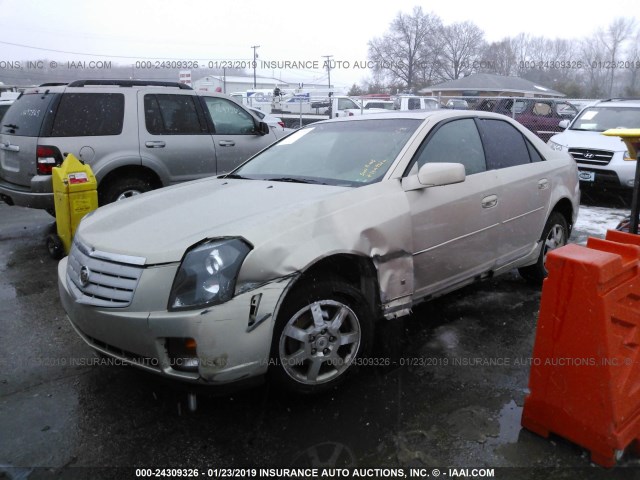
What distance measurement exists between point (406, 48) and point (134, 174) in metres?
60.6

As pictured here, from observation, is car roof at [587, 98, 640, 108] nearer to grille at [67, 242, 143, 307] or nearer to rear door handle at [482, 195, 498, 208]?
rear door handle at [482, 195, 498, 208]

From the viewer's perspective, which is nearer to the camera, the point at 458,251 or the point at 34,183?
the point at 458,251

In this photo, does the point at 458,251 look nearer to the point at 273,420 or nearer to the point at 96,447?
the point at 273,420

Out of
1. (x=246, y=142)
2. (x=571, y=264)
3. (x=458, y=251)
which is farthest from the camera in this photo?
(x=246, y=142)

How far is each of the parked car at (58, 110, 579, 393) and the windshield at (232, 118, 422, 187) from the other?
0.01 meters

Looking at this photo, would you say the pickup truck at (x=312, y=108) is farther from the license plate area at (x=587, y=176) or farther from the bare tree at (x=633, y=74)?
the bare tree at (x=633, y=74)

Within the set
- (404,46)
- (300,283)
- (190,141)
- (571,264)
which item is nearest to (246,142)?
(190,141)

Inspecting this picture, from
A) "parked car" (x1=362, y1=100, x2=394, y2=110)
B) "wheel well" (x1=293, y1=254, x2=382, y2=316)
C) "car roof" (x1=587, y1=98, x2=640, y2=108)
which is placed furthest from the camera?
"parked car" (x1=362, y1=100, x2=394, y2=110)

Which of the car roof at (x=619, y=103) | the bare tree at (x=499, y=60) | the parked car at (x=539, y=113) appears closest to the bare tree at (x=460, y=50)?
the bare tree at (x=499, y=60)

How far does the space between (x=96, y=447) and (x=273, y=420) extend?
87 centimetres

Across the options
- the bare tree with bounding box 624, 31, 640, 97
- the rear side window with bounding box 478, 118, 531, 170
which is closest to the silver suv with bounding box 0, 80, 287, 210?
the rear side window with bounding box 478, 118, 531, 170

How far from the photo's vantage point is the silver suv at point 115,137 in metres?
5.86

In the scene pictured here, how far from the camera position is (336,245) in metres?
2.74

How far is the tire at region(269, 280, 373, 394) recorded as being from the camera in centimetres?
260
